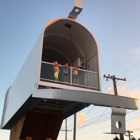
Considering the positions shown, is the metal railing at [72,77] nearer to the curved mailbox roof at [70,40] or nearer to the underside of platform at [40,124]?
the curved mailbox roof at [70,40]

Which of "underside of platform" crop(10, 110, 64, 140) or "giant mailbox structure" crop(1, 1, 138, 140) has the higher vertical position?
"giant mailbox structure" crop(1, 1, 138, 140)

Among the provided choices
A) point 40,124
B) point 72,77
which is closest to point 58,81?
point 72,77

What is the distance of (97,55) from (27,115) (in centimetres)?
432

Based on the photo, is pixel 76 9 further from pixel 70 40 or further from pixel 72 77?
pixel 72 77

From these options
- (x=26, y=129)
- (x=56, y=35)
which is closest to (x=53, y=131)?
(x=26, y=129)

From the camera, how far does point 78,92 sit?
7.58 meters

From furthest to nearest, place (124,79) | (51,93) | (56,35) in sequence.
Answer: (124,79), (56,35), (51,93)

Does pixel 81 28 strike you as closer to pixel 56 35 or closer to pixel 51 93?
pixel 56 35

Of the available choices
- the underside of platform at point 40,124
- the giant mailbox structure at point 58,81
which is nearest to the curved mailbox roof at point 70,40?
the giant mailbox structure at point 58,81

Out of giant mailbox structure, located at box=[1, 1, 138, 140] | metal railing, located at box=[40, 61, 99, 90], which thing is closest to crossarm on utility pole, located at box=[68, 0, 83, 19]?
giant mailbox structure, located at box=[1, 1, 138, 140]

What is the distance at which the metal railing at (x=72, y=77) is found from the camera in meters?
8.78

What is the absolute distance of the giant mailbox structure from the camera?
8.13 m

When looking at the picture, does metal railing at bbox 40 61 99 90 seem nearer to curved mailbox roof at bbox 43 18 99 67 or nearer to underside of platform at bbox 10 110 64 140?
curved mailbox roof at bbox 43 18 99 67

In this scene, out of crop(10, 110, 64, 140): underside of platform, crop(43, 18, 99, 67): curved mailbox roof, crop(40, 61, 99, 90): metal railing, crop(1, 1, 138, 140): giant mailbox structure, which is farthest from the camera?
crop(10, 110, 64, 140): underside of platform
